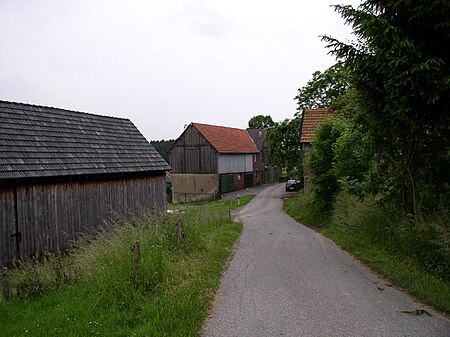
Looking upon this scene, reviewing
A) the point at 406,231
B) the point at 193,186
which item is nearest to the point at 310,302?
the point at 406,231

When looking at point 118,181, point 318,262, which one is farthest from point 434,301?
point 118,181

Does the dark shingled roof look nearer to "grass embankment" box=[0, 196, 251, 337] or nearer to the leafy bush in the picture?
"grass embankment" box=[0, 196, 251, 337]

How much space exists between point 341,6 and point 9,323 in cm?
903

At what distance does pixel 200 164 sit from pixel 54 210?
105ft

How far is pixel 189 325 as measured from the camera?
607 cm

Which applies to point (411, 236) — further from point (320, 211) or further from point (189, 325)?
point (320, 211)

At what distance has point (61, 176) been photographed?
15477 millimetres

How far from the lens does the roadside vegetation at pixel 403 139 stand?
812cm

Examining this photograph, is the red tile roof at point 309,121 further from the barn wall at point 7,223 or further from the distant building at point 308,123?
the barn wall at point 7,223

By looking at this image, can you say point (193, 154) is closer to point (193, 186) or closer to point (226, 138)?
point (193, 186)

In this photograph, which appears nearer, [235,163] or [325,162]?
[325,162]

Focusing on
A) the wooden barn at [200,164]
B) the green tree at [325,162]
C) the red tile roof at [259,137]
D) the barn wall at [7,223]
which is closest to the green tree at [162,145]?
the red tile roof at [259,137]

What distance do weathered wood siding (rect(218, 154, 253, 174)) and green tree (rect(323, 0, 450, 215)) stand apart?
118ft

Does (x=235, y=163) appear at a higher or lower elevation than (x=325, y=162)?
higher
